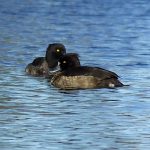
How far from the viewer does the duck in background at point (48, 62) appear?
77.3ft

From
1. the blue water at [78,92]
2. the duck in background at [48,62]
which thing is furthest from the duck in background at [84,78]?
the duck in background at [48,62]

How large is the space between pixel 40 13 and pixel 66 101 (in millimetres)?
25634

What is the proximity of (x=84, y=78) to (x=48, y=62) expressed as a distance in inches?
140

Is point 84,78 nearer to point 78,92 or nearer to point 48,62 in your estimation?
point 78,92

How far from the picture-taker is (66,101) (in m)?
18.8

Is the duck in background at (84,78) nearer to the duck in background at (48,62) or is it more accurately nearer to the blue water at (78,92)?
the blue water at (78,92)

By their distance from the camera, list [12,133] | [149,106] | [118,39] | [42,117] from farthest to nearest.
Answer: [118,39]
[149,106]
[42,117]
[12,133]

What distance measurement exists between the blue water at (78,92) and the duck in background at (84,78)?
0.27 metres

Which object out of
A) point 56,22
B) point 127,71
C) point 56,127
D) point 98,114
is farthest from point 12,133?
point 56,22

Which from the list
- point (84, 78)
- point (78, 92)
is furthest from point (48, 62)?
point (78, 92)

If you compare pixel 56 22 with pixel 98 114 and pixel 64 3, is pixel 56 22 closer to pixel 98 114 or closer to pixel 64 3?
pixel 64 3

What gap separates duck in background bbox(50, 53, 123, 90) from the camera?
20.6 m

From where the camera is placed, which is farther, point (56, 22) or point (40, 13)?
point (40, 13)

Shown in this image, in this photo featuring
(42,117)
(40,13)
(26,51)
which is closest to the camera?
(42,117)
